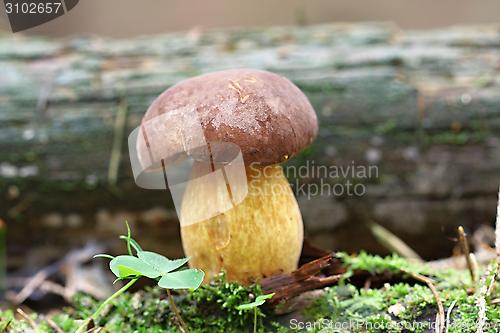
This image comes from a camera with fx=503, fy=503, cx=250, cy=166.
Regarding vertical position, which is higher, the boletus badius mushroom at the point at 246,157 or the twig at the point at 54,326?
the boletus badius mushroom at the point at 246,157

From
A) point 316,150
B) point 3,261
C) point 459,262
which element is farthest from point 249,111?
point 3,261

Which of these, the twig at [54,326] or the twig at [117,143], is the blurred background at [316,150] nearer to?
the twig at [117,143]

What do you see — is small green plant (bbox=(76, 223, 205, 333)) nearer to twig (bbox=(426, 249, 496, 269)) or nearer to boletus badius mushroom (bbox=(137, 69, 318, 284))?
boletus badius mushroom (bbox=(137, 69, 318, 284))

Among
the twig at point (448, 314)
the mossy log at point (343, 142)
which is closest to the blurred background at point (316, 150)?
the mossy log at point (343, 142)

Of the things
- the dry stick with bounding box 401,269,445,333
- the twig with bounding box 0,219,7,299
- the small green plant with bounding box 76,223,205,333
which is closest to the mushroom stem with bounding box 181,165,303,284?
the small green plant with bounding box 76,223,205,333

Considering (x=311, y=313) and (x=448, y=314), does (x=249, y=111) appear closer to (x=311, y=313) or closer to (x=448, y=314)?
(x=311, y=313)
